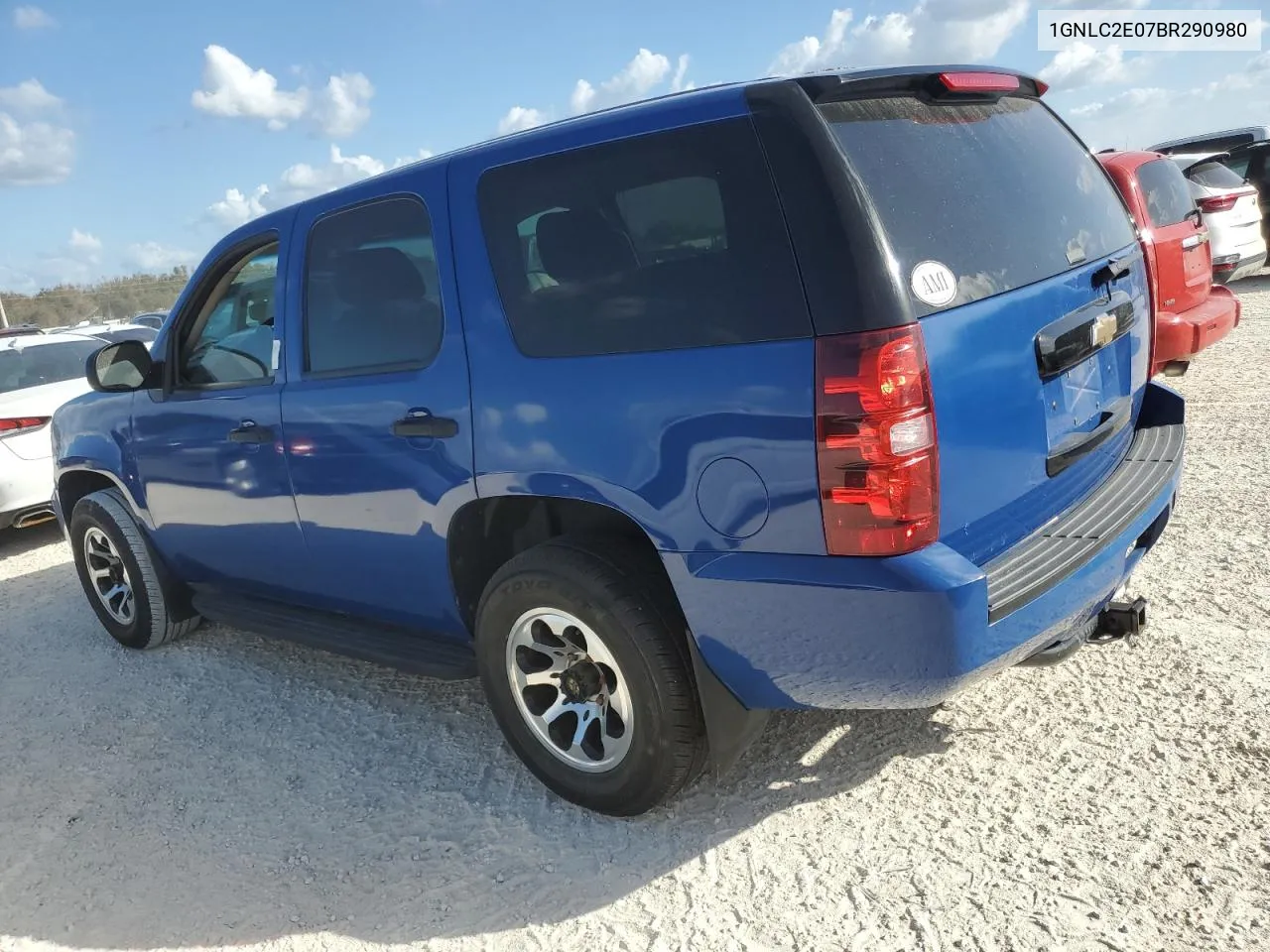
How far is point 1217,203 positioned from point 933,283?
8.88m

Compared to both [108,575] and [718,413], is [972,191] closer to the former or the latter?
[718,413]

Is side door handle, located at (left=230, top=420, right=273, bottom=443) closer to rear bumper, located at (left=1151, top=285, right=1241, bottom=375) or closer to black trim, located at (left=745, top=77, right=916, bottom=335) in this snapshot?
black trim, located at (left=745, top=77, right=916, bottom=335)

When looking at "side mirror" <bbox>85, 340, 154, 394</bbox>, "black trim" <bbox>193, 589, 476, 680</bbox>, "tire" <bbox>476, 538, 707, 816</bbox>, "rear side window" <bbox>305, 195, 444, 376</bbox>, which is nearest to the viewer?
"tire" <bbox>476, 538, 707, 816</bbox>

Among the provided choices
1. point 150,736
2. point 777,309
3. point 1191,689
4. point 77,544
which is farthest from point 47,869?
point 1191,689

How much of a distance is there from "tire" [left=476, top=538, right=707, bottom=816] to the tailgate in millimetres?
817

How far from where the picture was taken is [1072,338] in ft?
8.51

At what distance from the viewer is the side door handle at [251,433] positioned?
3.54 metres

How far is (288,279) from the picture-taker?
3531 mm

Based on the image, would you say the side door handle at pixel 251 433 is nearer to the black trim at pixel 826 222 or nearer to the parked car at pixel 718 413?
the parked car at pixel 718 413

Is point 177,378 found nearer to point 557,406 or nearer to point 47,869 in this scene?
point 47,869

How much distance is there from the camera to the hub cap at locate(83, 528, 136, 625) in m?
4.75

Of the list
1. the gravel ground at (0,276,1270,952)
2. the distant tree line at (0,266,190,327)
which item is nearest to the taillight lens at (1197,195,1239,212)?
the gravel ground at (0,276,1270,952)

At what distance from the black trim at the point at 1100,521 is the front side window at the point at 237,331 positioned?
104 inches

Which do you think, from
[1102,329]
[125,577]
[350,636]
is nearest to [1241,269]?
[1102,329]
